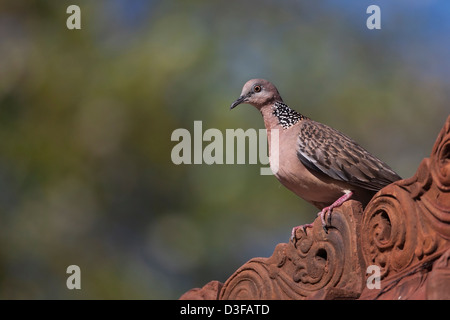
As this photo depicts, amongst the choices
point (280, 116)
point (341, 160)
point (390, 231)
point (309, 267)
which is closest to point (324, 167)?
point (341, 160)

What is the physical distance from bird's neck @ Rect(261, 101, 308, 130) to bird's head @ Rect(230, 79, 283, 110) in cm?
6

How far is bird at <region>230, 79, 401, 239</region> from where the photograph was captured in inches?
225

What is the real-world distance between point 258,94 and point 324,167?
4.45ft

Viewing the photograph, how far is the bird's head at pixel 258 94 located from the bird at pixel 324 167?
46 centimetres

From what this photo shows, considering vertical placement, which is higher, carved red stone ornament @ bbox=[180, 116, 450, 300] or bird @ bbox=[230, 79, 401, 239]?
bird @ bbox=[230, 79, 401, 239]

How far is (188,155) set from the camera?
1084 centimetres

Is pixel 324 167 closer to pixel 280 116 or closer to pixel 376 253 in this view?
pixel 280 116

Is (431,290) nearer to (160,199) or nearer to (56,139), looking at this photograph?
(160,199)

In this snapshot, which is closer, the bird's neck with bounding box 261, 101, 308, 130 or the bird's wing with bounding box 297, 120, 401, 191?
the bird's wing with bounding box 297, 120, 401, 191

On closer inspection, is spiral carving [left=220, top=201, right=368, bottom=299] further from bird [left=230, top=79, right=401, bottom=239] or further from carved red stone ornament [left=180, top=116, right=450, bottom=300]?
bird [left=230, top=79, right=401, bottom=239]

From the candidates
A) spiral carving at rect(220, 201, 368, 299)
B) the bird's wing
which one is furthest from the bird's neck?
spiral carving at rect(220, 201, 368, 299)

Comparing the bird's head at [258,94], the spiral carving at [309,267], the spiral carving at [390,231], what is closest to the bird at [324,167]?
the bird's head at [258,94]

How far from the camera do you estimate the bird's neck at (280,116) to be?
662 cm
